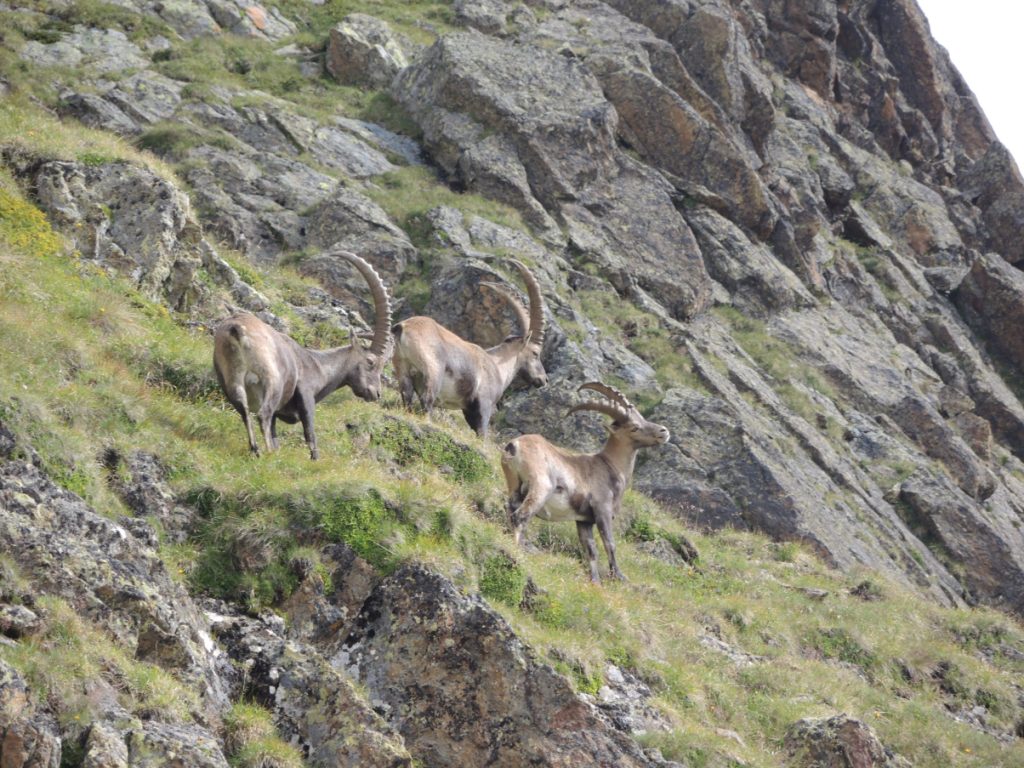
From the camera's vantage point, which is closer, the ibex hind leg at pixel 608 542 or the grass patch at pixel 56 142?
the ibex hind leg at pixel 608 542

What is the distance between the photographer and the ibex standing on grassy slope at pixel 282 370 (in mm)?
12141

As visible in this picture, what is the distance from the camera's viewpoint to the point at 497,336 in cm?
2338

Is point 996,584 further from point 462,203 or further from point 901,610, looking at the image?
point 462,203

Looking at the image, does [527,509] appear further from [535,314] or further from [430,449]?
[535,314]

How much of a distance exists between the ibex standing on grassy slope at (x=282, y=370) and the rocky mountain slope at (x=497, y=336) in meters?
0.49

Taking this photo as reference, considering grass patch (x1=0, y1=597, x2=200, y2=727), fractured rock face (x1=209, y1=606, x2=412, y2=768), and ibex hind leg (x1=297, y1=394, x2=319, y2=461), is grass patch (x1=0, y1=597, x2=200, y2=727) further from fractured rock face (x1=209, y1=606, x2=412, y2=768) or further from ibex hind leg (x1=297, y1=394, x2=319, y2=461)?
ibex hind leg (x1=297, y1=394, x2=319, y2=461)

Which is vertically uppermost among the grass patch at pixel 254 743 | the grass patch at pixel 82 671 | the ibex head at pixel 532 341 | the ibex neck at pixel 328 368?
the grass patch at pixel 82 671

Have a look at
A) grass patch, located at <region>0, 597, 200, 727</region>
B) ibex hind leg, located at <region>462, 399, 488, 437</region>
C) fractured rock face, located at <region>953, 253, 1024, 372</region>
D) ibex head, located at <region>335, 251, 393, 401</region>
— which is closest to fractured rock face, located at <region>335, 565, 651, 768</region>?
grass patch, located at <region>0, 597, 200, 727</region>

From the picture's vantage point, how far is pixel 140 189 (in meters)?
18.3

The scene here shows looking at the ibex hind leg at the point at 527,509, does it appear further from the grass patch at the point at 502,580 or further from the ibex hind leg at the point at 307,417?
the ibex hind leg at the point at 307,417

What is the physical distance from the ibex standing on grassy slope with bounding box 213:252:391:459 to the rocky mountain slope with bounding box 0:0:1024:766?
0.49m

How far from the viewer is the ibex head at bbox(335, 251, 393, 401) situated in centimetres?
1523

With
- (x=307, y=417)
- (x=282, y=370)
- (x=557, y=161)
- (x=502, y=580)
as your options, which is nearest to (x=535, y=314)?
(x=307, y=417)

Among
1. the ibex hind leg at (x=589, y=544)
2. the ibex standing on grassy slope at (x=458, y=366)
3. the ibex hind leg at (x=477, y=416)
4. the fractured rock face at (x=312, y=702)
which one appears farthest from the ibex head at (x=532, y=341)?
the fractured rock face at (x=312, y=702)
